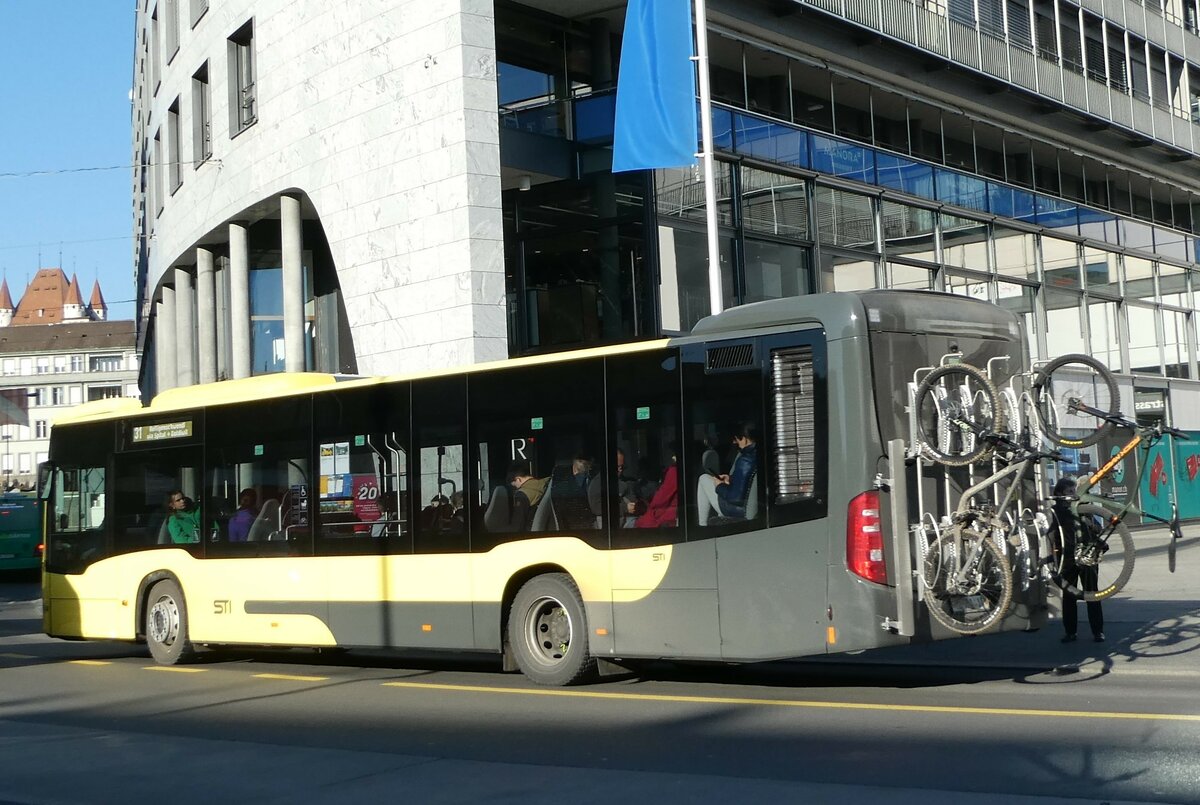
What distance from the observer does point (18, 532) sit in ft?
115

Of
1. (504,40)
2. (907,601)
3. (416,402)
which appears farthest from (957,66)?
(907,601)

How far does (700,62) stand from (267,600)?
882cm

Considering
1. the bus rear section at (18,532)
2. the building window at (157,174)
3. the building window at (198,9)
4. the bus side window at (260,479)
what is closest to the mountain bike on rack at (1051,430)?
the bus side window at (260,479)

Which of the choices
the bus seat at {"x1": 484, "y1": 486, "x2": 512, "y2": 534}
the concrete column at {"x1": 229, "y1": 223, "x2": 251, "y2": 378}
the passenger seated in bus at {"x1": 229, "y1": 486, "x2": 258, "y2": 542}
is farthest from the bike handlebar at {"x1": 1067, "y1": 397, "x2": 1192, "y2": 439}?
the concrete column at {"x1": 229, "y1": 223, "x2": 251, "y2": 378}

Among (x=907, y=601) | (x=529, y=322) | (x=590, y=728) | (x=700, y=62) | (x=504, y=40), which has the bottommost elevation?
(x=590, y=728)

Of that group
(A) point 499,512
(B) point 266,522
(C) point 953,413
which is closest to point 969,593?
(C) point 953,413

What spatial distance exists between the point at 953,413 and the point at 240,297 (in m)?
22.0

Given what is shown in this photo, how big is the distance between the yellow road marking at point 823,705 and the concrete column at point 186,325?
A: 79.0 ft

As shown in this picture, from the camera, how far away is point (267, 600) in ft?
47.6

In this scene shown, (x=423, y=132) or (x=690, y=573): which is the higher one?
(x=423, y=132)

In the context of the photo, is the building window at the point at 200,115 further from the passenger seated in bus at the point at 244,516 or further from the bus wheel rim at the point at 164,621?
the passenger seated in bus at the point at 244,516

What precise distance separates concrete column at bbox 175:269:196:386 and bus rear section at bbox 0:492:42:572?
4911 mm

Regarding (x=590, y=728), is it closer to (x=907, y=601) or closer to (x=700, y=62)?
(x=907, y=601)

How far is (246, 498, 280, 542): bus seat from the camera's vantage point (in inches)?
572
